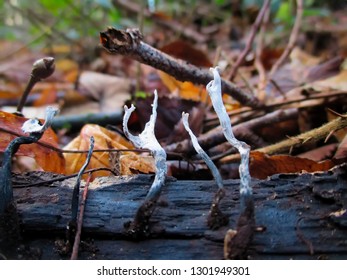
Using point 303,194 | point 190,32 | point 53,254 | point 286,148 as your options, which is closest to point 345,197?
point 303,194

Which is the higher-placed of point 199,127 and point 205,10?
point 205,10

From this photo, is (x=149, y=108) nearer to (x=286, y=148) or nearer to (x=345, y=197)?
(x=286, y=148)

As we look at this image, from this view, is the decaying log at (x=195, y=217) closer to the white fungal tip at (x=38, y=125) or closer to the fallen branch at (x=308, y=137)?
the white fungal tip at (x=38, y=125)

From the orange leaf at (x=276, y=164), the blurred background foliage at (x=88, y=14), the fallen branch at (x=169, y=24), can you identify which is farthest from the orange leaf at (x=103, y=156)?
the fallen branch at (x=169, y=24)

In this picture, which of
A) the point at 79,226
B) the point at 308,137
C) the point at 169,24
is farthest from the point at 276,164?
the point at 169,24

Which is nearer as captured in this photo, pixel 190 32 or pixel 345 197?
pixel 345 197

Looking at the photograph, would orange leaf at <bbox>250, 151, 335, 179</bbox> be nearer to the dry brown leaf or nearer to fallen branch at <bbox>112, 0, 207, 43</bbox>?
the dry brown leaf

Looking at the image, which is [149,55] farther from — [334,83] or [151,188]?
[334,83]
